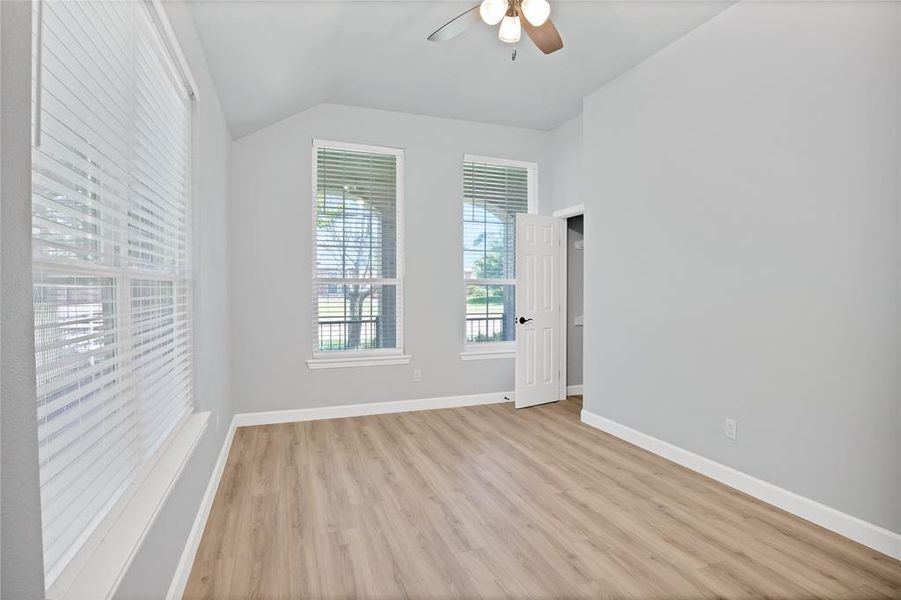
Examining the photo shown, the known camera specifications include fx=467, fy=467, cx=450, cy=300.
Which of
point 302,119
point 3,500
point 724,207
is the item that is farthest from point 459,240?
point 3,500

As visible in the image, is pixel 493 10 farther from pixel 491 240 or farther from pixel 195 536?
pixel 195 536

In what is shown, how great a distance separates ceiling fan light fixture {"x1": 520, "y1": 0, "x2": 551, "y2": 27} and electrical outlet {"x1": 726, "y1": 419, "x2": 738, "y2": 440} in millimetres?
2584

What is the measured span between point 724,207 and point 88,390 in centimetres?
326

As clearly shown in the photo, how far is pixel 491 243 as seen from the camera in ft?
16.7

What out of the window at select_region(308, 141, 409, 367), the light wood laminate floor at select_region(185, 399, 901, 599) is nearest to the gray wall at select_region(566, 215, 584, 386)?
the light wood laminate floor at select_region(185, 399, 901, 599)

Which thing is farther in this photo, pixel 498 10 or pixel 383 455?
pixel 383 455

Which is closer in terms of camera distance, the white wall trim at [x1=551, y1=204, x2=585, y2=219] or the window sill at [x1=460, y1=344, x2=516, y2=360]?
the white wall trim at [x1=551, y1=204, x2=585, y2=219]

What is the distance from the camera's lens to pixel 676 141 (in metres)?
3.28

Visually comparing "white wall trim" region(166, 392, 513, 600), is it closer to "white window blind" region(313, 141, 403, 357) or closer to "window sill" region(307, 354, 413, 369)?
"window sill" region(307, 354, 413, 369)

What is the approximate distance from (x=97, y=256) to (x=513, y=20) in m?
2.42

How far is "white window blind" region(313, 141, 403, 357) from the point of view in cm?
445

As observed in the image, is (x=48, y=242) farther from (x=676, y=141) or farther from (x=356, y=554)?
(x=676, y=141)

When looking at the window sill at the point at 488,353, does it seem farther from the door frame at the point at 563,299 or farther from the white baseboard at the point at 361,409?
the door frame at the point at 563,299

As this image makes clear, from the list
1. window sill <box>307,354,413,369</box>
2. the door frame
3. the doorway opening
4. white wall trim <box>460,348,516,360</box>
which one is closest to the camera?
window sill <box>307,354,413,369</box>
